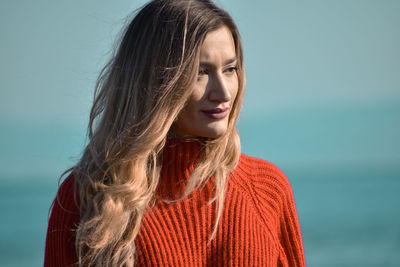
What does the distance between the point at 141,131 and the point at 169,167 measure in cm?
16

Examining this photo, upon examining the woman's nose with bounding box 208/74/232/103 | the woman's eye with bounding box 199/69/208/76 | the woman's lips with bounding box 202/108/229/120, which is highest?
the woman's eye with bounding box 199/69/208/76

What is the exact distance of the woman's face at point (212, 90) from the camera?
1.81 meters

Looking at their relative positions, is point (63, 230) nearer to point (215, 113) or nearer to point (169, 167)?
point (169, 167)

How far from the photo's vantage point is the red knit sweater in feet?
5.99

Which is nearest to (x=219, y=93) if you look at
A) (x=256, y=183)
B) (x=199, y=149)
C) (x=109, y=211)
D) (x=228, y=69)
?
(x=228, y=69)

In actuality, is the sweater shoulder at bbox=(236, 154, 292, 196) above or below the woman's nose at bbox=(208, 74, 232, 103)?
below

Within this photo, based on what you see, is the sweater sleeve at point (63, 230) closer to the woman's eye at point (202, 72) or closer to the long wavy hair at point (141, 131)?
the long wavy hair at point (141, 131)

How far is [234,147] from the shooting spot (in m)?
1.98

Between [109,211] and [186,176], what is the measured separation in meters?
0.29

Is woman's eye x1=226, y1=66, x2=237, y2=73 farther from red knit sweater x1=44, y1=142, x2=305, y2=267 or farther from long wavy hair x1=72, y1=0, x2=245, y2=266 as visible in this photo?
red knit sweater x1=44, y1=142, x2=305, y2=267

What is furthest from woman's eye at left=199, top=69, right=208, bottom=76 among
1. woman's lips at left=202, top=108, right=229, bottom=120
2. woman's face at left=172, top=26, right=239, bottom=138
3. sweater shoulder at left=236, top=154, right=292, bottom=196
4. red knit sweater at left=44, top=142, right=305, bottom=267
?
sweater shoulder at left=236, top=154, right=292, bottom=196

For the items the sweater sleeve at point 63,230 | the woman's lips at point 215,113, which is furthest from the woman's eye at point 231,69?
the sweater sleeve at point 63,230

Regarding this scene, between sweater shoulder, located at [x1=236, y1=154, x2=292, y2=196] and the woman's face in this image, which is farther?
sweater shoulder, located at [x1=236, y1=154, x2=292, y2=196]

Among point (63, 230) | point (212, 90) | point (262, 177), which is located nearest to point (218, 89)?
point (212, 90)
